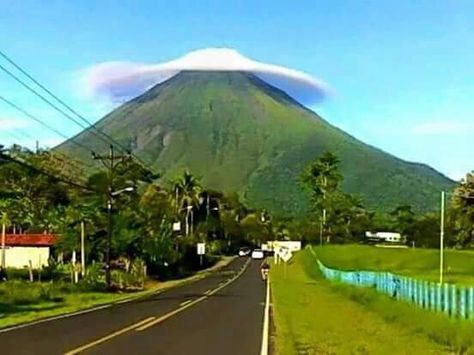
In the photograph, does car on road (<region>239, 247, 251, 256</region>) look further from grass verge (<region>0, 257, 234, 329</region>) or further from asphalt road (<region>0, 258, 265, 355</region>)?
asphalt road (<region>0, 258, 265, 355</region>)

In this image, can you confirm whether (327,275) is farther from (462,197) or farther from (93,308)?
(93,308)

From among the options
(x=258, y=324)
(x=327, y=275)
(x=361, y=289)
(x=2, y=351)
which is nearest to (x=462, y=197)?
(x=327, y=275)

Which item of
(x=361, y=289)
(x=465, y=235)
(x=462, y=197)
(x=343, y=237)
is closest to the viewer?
(x=361, y=289)

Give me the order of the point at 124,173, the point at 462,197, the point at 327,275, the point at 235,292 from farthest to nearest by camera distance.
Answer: the point at 124,173 → the point at 462,197 → the point at 327,275 → the point at 235,292

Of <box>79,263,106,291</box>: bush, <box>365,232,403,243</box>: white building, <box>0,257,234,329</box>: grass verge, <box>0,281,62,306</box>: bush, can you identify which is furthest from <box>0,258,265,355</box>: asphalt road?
<box>365,232,403,243</box>: white building

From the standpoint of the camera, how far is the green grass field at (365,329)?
20.8m

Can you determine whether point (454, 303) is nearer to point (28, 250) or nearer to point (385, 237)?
point (28, 250)

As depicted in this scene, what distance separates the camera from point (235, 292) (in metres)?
54.7

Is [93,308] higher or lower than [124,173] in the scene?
lower

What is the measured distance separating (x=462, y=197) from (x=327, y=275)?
16.6m

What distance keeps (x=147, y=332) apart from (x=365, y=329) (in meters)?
5.96

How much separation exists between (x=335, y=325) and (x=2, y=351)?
12.0 metres

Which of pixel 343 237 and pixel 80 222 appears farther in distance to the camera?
pixel 343 237

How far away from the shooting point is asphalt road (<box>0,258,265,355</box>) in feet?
64.8
